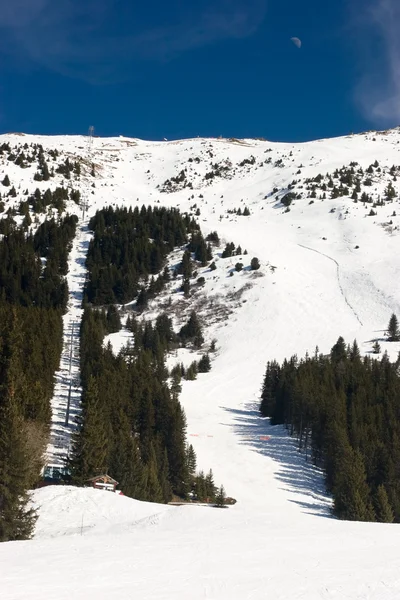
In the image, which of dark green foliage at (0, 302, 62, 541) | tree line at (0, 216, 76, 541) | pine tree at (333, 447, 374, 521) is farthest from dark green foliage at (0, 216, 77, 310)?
pine tree at (333, 447, 374, 521)

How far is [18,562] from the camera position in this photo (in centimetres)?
1373

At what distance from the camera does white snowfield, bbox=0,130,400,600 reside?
1187 cm

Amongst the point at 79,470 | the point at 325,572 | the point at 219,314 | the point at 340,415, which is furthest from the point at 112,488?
the point at 219,314

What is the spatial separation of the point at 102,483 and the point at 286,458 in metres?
23.7

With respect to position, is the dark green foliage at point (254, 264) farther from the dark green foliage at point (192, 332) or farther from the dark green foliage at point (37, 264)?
the dark green foliage at point (37, 264)

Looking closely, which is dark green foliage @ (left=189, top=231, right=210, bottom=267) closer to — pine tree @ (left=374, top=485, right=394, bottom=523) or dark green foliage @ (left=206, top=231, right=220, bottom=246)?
dark green foliage @ (left=206, top=231, right=220, bottom=246)

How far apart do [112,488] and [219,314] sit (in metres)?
63.0

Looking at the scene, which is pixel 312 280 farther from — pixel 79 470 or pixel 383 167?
pixel 383 167

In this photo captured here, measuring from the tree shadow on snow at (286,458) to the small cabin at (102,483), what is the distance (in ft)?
46.9

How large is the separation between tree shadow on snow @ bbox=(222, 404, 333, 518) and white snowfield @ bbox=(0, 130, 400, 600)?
215mm

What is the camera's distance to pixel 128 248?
365ft

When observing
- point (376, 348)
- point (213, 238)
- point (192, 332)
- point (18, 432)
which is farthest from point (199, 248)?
point (18, 432)

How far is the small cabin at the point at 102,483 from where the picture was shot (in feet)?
96.9

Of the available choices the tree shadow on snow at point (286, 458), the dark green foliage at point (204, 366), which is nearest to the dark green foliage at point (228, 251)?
the dark green foliage at point (204, 366)
